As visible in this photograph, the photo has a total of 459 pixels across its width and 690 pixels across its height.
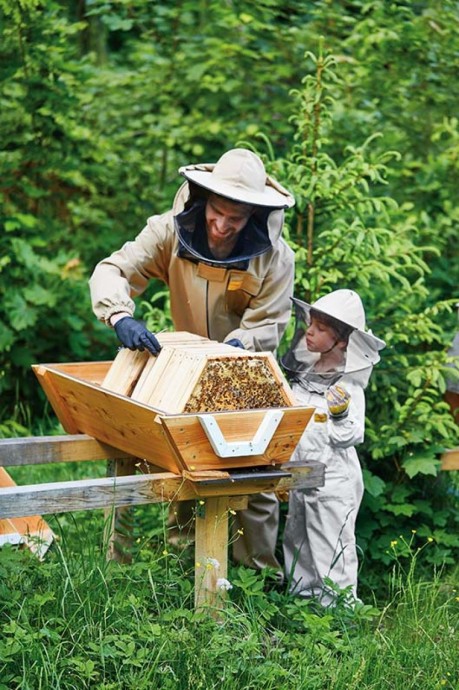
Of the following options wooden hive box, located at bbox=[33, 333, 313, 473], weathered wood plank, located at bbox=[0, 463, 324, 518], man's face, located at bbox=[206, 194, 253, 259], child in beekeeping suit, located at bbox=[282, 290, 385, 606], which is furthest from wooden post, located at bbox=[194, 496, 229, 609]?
man's face, located at bbox=[206, 194, 253, 259]

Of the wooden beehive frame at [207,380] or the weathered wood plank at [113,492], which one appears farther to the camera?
the wooden beehive frame at [207,380]

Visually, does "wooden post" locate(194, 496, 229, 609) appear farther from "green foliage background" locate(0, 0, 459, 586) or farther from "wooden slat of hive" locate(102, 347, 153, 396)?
"green foliage background" locate(0, 0, 459, 586)

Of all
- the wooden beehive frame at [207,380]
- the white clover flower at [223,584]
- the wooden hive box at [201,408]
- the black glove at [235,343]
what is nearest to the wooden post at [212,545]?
the white clover flower at [223,584]

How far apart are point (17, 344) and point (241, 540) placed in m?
3.49

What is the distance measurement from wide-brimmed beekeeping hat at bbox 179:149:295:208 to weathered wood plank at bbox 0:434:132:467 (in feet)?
4.14

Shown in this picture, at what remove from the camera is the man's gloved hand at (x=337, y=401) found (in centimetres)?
465

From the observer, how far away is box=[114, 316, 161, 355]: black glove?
4578mm

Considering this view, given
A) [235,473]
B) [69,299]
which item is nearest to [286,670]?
[235,473]

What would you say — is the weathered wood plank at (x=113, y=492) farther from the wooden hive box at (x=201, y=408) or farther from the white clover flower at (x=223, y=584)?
the white clover flower at (x=223, y=584)

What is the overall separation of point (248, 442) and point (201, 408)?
221mm

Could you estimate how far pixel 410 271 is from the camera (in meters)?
6.92

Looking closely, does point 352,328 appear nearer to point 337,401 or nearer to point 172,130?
point 337,401

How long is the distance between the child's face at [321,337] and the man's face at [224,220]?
1.69ft

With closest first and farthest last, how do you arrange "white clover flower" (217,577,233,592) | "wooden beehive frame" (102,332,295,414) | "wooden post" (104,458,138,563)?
"wooden beehive frame" (102,332,295,414) → "white clover flower" (217,577,233,592) → "wooden post" (104,458,138,563)
